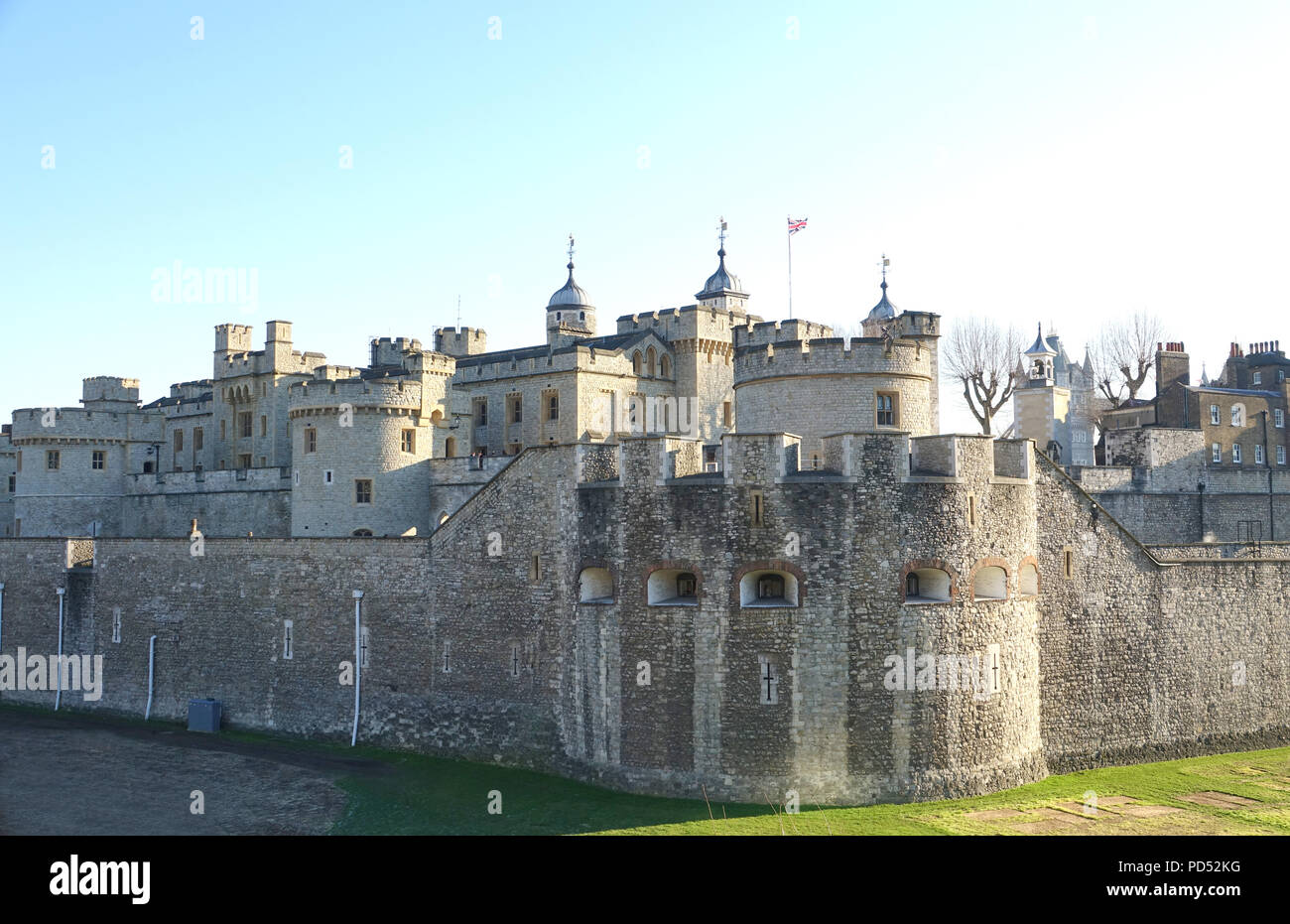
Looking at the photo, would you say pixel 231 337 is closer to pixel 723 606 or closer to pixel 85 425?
pixel 85 425

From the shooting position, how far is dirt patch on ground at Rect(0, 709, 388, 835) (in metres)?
25.2

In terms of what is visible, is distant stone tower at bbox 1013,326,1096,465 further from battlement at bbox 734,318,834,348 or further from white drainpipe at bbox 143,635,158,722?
white drainpipe at bbox 143,635,158,722

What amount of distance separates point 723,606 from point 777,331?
21.1 metres

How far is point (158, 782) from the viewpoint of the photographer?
28500 mm

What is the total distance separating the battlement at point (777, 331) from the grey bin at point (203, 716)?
21273mm

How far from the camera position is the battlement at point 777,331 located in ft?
142

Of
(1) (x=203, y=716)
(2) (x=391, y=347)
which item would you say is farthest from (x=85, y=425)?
(1) (x=203, y=716)

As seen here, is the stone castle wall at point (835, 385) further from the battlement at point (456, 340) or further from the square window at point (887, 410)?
the battlement at point (456, 340)

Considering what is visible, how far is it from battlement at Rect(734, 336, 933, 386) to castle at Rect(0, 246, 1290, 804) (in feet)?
0.26

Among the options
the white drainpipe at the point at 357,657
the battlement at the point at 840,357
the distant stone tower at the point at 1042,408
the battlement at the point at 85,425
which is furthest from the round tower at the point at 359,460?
the distant stone tower at the point at 1042,408

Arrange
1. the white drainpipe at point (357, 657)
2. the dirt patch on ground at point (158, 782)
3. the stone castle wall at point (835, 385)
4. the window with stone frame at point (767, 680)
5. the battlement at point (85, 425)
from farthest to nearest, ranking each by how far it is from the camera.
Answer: the battlement at point (85, 425) < the white drainpipe at point (357, 657) < the stone castle wall at point (835, 385) < the dirt patch on ground at point (158, 782) < the window with stone frame at point (767, 680)

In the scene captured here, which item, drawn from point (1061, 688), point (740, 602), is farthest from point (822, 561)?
point (1061, 688)

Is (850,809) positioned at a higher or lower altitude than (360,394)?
lower

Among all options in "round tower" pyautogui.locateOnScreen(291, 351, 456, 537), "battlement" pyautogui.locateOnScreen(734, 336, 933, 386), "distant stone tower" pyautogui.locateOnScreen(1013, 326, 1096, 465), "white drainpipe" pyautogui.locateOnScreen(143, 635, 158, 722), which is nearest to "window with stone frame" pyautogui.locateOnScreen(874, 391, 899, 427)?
"battlement" pyautogui.locateOnScreen(734, 336, 933, 386)
